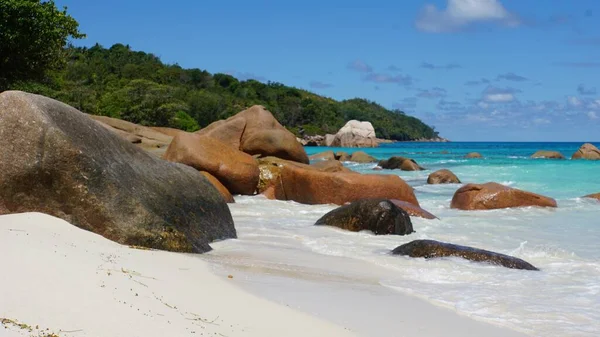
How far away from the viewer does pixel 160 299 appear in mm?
5188

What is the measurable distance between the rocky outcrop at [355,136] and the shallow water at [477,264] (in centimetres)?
9409

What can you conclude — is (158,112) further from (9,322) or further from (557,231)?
(9,322)

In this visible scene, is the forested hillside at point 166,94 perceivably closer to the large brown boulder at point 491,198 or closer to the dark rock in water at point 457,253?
the large brown boulder at point 491,198

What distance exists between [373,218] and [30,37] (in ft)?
57.5

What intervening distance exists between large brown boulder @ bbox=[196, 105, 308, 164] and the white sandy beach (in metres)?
15.5

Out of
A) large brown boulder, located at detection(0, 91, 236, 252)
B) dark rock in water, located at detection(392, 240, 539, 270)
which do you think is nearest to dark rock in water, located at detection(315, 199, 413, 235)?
dark rock in water, located at detection(392, 240, 539, 270)

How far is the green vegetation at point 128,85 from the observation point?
81.2ft

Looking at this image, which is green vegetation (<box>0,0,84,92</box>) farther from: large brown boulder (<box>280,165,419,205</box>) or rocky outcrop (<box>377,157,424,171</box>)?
rocky outcrop (<box>377,157,424,171</box>)

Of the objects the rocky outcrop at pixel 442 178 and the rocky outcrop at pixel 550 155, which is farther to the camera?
the rocky outcrop at pixel 550 155

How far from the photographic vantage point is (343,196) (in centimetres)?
1752

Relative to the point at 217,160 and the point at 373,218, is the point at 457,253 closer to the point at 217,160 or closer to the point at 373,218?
the point at 373,218

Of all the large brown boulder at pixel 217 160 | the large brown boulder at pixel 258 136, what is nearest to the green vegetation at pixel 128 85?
the large brown boulder at pixel 258 136

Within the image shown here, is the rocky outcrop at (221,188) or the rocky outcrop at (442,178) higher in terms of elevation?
the rocky outcrop at (442,178)

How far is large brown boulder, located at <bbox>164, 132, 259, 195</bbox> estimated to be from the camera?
17609mm
